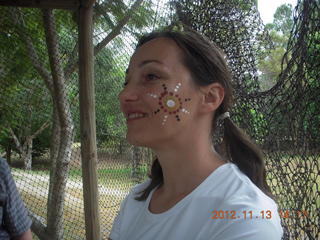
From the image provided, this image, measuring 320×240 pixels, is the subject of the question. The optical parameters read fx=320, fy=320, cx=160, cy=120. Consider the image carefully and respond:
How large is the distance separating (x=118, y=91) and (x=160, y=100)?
1.63 metres

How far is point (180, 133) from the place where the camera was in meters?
0.89

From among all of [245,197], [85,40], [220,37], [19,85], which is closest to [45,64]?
[19,85]

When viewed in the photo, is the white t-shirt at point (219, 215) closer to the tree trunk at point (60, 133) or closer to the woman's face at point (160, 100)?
the woman's face at point (160, 100)

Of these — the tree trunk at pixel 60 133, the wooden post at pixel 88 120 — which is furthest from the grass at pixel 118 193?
the wooden post at pixel 88 120

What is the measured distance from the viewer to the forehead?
92 centimetres

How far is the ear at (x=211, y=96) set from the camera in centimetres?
92

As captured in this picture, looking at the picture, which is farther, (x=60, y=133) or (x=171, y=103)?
(x=60, y=133)

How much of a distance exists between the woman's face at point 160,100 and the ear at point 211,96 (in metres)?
0.03

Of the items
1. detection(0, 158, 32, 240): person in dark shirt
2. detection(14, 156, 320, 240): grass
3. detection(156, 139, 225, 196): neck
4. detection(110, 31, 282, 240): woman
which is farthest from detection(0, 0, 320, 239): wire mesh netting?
detection(0, 158, 32, 240): person in dark shirt

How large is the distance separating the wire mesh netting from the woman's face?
1.63 feet

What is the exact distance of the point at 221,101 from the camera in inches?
37.4

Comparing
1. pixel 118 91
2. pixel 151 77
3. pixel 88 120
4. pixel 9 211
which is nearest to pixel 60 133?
pixel 118 91

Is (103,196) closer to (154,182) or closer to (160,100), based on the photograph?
(154,182)

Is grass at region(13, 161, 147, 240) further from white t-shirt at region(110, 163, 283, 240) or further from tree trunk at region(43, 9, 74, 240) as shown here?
white t-shirt at region(110, 163, 283, 240)
